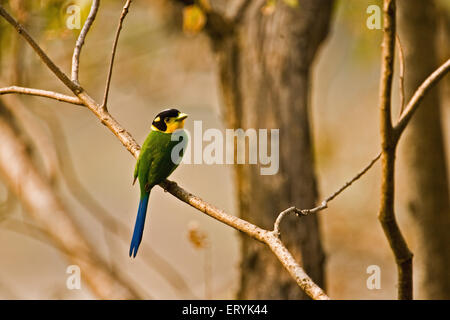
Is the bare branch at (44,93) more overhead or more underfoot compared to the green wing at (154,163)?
more overhead

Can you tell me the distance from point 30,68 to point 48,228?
122 cm

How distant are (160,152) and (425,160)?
76.5 inches

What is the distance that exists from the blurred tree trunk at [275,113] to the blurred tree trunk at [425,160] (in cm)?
49

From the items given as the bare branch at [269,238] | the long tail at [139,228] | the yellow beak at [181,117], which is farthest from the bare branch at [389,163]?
the long tail at [139,228]

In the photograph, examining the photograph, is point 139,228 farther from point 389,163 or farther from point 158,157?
point 389,163

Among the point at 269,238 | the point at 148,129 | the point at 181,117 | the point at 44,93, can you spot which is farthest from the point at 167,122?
the point at 148,129

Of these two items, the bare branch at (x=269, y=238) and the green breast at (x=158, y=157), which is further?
the green breast at (x=158, y=157)

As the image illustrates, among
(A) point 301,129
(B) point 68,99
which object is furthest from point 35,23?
(B) point 68,99

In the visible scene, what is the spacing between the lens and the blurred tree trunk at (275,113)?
286 cm

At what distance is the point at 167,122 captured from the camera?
1645 mm

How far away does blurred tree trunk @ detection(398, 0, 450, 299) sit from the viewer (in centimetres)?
297

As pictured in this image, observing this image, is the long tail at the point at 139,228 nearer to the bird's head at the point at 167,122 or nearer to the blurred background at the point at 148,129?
the bird's head at the point at 167,122

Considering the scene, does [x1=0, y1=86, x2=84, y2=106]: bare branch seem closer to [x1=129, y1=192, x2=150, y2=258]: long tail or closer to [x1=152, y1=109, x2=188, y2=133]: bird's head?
[x1=152, y1=109, x2=188, y2=133]: bird's head
